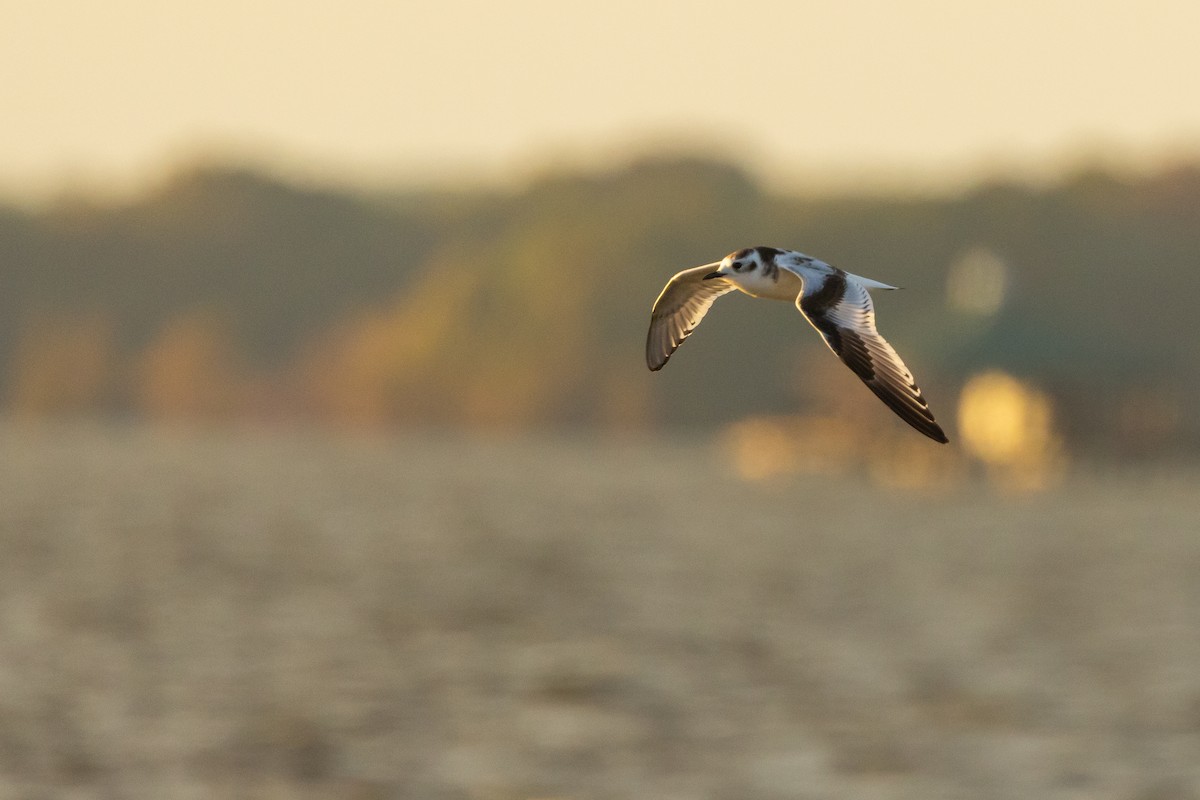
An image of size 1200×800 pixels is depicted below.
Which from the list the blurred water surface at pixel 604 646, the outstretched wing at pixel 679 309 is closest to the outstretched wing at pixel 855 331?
the outstretched wing at pixel 679 309

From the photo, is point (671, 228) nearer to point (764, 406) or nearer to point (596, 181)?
point (764, 406)

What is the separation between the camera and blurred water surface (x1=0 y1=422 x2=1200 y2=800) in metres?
32.4

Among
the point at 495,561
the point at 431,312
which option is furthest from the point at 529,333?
the point at 495,561

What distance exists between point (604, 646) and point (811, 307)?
41941 mm

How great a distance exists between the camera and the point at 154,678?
40.7 meters

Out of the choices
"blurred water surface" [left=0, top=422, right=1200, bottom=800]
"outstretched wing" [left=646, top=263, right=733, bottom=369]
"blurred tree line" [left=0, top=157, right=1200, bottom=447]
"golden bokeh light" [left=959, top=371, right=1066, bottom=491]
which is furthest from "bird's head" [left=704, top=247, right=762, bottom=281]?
"golden bokeh light" [left=959, top=371, right=1066, bottom=491]

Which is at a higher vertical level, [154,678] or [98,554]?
[98,554]

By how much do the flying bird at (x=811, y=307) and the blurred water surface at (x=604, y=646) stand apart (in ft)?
78.2

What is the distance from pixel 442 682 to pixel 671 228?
88905mm

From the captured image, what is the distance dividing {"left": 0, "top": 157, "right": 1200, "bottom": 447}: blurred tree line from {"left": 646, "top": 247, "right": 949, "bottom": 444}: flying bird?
251 ft


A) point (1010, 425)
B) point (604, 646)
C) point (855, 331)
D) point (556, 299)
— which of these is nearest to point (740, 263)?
point (855, 331)

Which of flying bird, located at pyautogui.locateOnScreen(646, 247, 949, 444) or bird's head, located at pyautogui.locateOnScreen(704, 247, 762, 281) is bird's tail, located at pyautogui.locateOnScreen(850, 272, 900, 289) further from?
bird's head, located at pyautogui.locateOnScreen(704, 247, 762, 281)

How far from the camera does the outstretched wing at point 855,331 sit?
19.2 ft

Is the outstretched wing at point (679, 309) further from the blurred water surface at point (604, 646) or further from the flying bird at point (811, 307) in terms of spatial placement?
the blurred water surface at point (604, 646)
